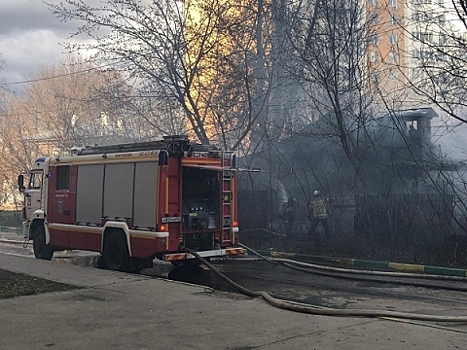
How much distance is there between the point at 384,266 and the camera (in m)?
12.9

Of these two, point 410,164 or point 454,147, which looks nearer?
point 410,164

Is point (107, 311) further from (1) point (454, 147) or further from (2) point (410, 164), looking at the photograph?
(1) point (454, 147)

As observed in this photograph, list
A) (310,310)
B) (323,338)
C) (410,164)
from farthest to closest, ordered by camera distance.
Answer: (410,164)
(310,310)
(323,338)

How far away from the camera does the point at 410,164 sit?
1503 centimetres

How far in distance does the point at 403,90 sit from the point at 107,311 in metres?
10.4

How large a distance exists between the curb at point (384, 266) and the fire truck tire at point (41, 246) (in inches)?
220

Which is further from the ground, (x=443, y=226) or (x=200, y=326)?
(x=443, y=226)

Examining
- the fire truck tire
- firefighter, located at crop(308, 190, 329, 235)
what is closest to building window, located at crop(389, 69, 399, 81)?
firefighter, located at crop(308, 190, 329, 235)

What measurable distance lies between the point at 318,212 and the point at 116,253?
6.02 metres

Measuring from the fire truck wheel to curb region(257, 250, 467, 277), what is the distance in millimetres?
4571

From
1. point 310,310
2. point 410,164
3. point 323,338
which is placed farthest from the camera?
point 410,164

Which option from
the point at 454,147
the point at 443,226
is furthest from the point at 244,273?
the point at 454,147

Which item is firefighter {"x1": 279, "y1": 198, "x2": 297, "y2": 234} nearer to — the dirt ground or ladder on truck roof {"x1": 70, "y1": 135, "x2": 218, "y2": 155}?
ladder on truck roof {"x1": 70, "y1": 135, "x2": 218, "y2": 155}

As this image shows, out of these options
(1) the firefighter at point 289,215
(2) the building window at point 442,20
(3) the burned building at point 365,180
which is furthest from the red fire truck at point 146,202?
(2) the building window at point 442,20
